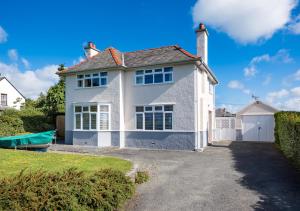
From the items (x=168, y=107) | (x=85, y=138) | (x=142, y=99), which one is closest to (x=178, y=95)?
(x=168, y=107)

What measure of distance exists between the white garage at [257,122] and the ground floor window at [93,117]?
1371cm

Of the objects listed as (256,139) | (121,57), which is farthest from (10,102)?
(256,139)

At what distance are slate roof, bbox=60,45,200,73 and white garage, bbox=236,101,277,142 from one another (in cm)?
1022

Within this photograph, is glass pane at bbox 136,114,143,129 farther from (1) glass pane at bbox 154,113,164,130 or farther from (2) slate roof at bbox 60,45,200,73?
(2) slate roof at bbox 60,45,200,73

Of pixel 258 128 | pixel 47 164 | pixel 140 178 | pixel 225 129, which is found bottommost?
pixel 140 178

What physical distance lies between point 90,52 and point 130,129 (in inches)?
365

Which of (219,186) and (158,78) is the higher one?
(158,78)

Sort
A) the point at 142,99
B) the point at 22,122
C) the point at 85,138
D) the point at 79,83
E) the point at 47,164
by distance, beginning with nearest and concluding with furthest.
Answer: the point at 47,164 → the point at 142,99 → the point at 85,138 → the point at 79,83 → the point at 22,122

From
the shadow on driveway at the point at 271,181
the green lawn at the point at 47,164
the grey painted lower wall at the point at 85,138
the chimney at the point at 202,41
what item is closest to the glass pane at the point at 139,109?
the grey painted lower wall at the point at 85,138

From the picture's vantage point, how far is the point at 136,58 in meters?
21.1

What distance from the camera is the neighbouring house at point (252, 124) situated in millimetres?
23777

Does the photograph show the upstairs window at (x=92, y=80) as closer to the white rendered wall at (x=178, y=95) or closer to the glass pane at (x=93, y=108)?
the glass pane at (x=93, y=108)

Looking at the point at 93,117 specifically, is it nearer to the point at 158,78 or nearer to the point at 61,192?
the point at 158,78

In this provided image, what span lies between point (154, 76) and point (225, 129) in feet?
37.2
